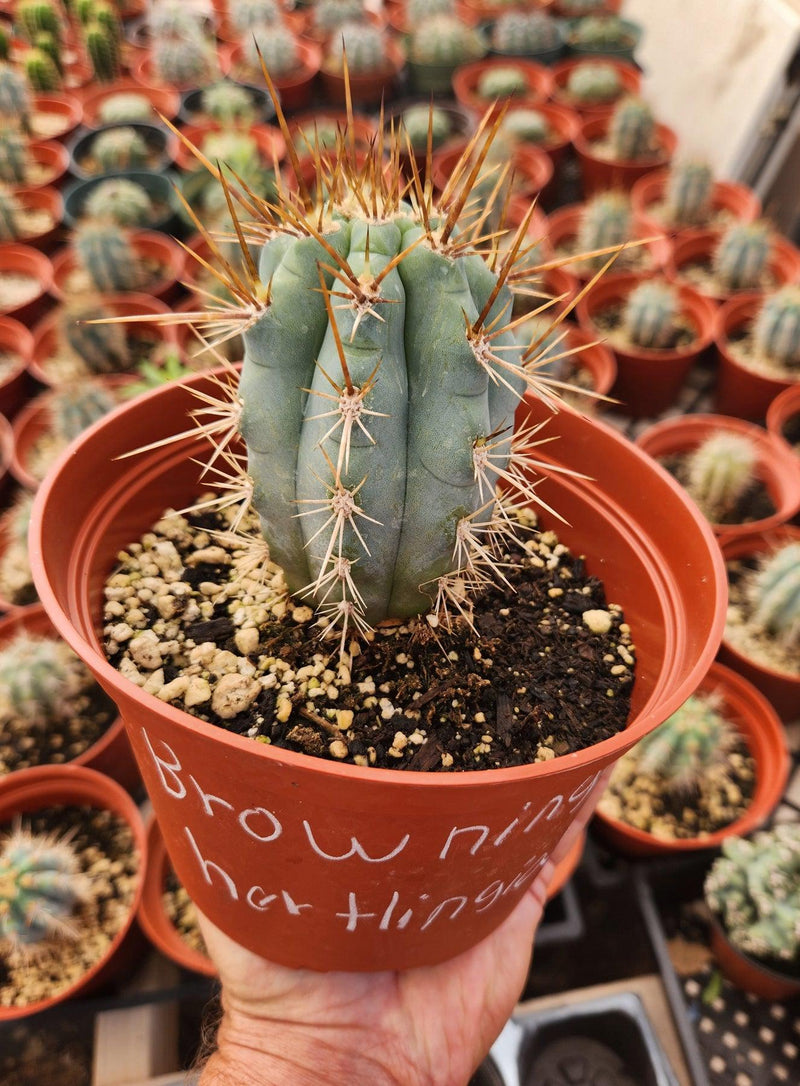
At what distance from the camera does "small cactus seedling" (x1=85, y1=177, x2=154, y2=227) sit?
116 inches

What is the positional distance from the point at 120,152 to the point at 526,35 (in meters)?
2.26

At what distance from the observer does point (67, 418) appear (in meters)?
2.17

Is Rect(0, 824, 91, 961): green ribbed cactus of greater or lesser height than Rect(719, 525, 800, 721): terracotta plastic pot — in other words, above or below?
below

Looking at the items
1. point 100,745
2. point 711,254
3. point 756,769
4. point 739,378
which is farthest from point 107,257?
point 756,769

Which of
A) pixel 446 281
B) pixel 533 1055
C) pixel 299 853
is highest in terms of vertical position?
pixel 446 281

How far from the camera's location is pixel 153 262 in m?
2.95

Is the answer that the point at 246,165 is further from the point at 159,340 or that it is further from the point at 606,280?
the point at 606,280

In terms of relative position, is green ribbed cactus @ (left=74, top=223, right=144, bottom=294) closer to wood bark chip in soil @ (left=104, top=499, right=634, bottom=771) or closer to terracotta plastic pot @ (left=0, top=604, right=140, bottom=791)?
terracotta plastic pot @ (left=0, top=604, right=140, bottom=791)

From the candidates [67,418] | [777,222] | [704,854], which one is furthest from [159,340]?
[777,222]

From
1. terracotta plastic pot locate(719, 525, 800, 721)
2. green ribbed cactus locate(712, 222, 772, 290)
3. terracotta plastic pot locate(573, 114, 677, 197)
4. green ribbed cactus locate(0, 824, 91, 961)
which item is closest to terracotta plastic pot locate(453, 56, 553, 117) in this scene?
terracotta plastic pot locate(573, 114, 677, 197)

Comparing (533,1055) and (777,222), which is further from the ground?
(777,222)

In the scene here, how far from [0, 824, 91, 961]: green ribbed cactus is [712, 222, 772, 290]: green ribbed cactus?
289 centimetres

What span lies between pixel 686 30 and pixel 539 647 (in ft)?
12.1

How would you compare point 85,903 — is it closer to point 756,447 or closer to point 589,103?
point 756,447
